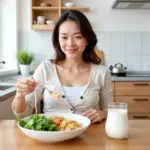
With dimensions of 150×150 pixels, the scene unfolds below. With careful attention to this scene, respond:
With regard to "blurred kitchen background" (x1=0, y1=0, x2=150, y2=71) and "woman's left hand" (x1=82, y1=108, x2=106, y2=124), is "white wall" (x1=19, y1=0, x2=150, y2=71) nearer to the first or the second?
"blurred kitchen background" (x1=0, y1=0, x2=150, y2=71)

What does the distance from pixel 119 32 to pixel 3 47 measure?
1.44 meters

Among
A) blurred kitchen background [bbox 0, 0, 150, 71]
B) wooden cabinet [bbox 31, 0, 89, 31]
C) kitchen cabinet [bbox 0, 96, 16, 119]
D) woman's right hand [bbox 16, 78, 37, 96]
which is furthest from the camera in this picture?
blurred kitchen background [bbox 0, 0, 150, 71]

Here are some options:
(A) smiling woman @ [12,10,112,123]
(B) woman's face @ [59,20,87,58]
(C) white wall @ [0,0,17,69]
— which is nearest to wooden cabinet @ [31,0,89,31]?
(C) white wall @ [0,0,17,69]

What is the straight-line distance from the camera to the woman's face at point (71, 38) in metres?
1.40

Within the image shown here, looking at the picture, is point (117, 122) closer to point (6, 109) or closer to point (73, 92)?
point (73, 92)

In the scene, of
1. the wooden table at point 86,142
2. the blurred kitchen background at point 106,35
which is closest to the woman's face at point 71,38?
the wooden table at point 86,142

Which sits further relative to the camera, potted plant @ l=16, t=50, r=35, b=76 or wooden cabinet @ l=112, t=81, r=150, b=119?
potted plant @ l=16, t=50, r=35, b=76

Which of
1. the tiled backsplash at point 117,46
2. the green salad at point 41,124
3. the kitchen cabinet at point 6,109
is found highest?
the tiled backsplash at point 117,46

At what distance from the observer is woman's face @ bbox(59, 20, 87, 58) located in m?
1.40

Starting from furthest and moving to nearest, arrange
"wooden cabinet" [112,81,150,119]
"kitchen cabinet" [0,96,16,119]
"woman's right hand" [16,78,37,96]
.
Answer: "wooden cabinet" [112,81,150,119], "kitchen cabinet" [0,96,16,119], "woman's right hand" [16,78,37,96]

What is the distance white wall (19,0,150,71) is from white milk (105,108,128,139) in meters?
2.41

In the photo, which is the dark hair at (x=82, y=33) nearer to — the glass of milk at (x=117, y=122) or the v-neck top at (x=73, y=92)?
the v-neck top at (x=73, y=92)

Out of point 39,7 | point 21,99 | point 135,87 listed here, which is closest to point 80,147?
point 21,99

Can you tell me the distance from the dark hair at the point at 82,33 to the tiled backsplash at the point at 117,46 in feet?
5.71
